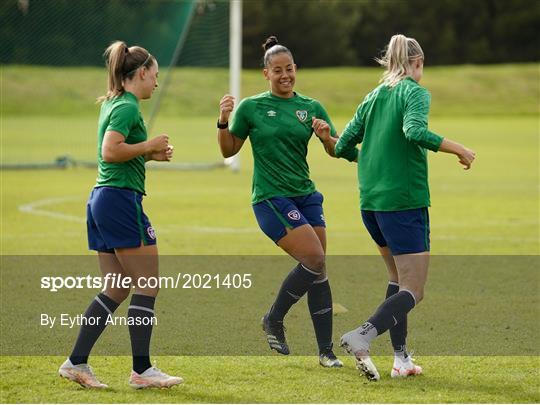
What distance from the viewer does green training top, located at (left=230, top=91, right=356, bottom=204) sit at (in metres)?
7.57

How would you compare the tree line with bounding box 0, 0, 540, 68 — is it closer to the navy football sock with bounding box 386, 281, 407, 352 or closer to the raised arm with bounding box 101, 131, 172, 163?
the navy football sock with bounding box 386, 281, 407, 352

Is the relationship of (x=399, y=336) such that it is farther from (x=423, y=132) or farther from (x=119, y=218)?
(x=119, y=218)

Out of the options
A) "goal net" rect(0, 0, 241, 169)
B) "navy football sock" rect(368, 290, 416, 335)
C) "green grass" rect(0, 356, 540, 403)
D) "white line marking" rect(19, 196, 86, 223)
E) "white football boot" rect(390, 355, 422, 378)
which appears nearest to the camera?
"green grass" rect(0, 356, 540, 403)

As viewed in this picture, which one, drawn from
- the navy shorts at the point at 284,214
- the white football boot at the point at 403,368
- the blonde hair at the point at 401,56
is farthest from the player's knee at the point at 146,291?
the blonde hair at the point at 401,56

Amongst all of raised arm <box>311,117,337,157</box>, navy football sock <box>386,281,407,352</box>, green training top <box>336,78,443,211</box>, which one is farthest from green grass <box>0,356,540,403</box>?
raised arm <box>311,117,337,157</box>

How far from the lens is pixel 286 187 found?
759 cm

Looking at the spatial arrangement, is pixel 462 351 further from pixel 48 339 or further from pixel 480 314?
pixel 48 339

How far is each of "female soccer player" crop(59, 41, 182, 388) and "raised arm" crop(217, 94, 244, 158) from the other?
70 centimetres

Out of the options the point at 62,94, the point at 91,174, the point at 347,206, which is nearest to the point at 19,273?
the point at 347,206

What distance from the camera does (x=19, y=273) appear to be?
11.2 meters

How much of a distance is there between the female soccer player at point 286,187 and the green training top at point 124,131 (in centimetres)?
91

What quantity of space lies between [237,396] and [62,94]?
118 feet

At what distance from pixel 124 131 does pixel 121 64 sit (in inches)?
18.0

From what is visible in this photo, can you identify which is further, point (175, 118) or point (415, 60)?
point (175, 118)
